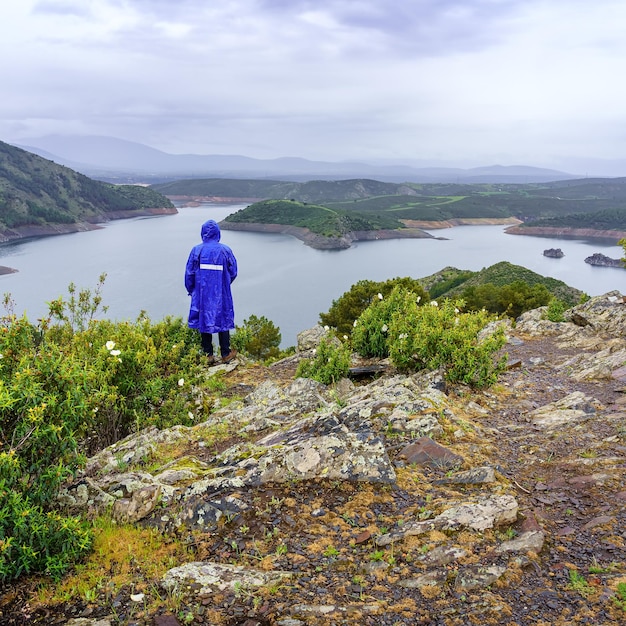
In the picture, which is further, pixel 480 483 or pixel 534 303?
pixel 534 303

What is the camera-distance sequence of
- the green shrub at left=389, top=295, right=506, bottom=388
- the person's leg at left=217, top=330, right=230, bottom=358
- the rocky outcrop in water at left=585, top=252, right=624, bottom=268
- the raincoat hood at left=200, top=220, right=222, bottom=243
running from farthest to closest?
the rocky outcrop in water at left=585, top=252, right=624, bottom=268 < the person's leg at left=217, top=330, right=230, bottom=358 < the raincoat hood at left=200, top=220, right=222, bottom=243 < the green shrub at left=389, top=295, right=506, bottom=388

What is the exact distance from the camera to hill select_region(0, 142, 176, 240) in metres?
148

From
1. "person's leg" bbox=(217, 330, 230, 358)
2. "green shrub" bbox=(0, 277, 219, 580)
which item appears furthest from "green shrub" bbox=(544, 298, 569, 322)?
"green shrub" bbox=(0, 277, 219, 580)

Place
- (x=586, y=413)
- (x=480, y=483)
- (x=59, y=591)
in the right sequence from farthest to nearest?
(x=586, y=413)
(x=480, y=483)
(x=59, y=591)

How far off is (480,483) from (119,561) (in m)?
3.63

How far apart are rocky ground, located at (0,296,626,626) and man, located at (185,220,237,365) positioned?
4.71 meters

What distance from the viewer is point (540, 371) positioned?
1062 cm

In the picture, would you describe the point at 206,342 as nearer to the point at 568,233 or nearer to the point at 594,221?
the point at 568,233

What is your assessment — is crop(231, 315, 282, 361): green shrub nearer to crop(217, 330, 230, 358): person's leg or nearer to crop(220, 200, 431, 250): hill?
crop(217, 330, 230, 358): person's leg

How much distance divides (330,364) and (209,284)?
12.9 ft

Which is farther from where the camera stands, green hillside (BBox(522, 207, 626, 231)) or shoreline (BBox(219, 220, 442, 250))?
green hillside (BBox(522, 207, 626, 231))

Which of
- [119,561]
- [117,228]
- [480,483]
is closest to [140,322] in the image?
[119,561]

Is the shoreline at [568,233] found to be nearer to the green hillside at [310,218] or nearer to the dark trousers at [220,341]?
the green hillside at [310,218]

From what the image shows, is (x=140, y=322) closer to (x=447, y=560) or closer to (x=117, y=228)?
(x=447, y=560)
